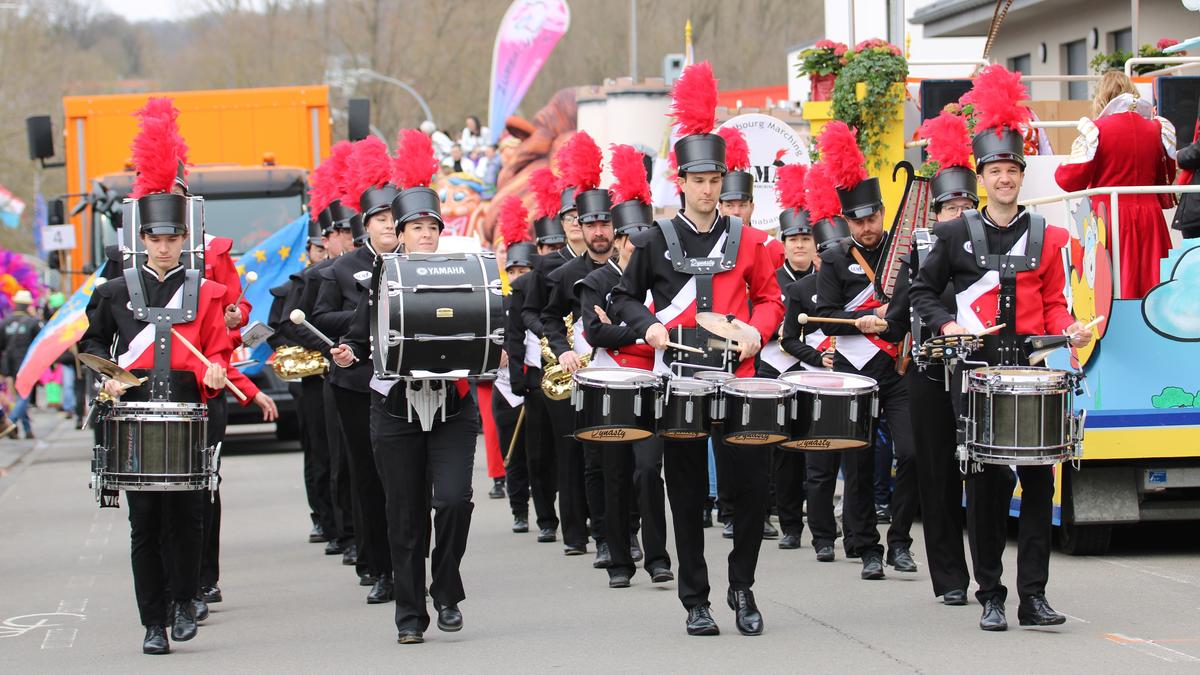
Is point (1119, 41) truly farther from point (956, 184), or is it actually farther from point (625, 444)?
point (625, 444)

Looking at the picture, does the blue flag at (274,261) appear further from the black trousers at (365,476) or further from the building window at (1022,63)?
the building window at (1022,63)

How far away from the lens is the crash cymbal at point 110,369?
8227mm

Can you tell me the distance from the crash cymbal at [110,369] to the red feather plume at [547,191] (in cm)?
519

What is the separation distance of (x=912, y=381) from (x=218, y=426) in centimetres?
335

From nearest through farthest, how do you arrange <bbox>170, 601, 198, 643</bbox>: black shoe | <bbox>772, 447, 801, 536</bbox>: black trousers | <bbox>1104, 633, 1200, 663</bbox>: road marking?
<bbox>1104, 633, 1200, 663</bbox>: road marking → <bbox>170, 601, 198, 643</bbox>: black shoe → <bbox>772, 447, 801, 536</bbox>: black trousers

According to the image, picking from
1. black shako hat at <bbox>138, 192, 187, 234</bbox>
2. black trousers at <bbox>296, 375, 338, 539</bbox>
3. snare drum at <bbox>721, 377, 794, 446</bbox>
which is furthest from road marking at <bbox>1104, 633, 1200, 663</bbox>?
black trousers at <bbox>296, 375, 338, 539</bbox>

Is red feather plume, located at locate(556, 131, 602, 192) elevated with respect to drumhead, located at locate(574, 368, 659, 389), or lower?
elevated

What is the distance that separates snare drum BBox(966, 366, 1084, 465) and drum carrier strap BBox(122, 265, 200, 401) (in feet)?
11.9

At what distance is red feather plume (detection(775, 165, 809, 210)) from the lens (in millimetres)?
12586

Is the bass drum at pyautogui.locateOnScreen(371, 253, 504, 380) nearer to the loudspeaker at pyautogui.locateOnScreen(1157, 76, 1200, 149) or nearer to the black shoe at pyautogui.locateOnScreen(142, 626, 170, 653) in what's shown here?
the black shoe at pyautogui.locateOnScreen(142, 626, 170, 653)

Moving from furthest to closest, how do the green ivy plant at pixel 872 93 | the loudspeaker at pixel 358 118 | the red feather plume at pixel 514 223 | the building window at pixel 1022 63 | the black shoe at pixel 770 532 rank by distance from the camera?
the building window at pixel 1022 63 < the loudspeaker at pixel 358 118 < the green ivy plant at pixel 872 93 < the red feather plume at pixel 514 223 < the black shoe at pixel 770 532

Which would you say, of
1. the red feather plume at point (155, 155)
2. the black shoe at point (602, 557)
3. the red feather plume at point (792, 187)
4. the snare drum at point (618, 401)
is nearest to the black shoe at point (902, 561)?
the black shoe at point (602, 557)

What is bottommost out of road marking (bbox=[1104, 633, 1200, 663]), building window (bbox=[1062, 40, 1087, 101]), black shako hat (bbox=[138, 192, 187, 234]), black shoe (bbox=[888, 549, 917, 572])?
black shoe (bbox=[888, 549, 917, 572])

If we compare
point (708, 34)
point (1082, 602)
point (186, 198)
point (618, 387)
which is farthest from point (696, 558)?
point (708, 34)
